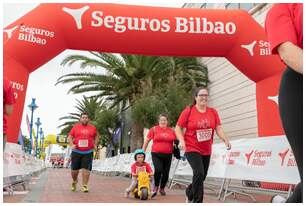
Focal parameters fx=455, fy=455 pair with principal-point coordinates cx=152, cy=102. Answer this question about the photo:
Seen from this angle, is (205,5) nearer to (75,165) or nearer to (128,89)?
(128,89)

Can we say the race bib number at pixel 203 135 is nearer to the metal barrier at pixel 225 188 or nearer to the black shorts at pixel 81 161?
the metal barrier at pixel 225 188

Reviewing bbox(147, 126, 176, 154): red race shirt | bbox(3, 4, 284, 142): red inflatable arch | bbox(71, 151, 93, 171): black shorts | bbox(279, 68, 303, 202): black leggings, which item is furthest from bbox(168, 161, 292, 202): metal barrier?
bbox(279, 68, 303, 202): black leggings

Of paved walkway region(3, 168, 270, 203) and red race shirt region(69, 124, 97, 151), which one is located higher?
red race shirt region(69, 124, 97, 151)

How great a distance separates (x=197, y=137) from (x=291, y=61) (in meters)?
3.48

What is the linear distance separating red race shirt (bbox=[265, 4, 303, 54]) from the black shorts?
24.2ft

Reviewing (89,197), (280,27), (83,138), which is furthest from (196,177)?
(83,138)

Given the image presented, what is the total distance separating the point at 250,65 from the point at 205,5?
11.2 metres

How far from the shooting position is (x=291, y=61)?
2.10m

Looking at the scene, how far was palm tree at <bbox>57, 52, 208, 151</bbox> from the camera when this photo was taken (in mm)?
21672

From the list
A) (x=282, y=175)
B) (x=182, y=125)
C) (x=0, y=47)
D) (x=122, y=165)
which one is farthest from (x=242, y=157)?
(x=122, y=165)

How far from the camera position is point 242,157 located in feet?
23.5

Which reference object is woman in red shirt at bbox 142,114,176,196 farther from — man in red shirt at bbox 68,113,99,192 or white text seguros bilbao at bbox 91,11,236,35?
white text seguros bilbao at bbox 91,11,236,35

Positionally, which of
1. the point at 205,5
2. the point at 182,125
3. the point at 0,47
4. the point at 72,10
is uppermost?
the point at 205,5

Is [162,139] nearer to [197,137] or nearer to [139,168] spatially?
[139,168]
